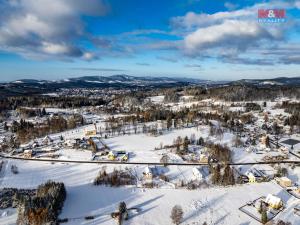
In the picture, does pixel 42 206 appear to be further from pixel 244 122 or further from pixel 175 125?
pixel 244 122

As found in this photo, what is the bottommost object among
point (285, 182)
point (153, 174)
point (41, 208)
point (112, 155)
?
point (153, 174)

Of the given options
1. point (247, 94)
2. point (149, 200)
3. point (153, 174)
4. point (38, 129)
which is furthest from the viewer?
point (247, 94)

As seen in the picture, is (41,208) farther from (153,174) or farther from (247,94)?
(247,94)

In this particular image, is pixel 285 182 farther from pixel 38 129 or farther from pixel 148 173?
pixel 38 129

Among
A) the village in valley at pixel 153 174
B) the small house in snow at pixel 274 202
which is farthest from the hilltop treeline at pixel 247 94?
the small house in snow at pixel 274 202

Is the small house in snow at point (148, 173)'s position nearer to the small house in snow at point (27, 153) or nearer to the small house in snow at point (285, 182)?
the small house in snow at point (285, 182)

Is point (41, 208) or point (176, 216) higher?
point (41, 208)

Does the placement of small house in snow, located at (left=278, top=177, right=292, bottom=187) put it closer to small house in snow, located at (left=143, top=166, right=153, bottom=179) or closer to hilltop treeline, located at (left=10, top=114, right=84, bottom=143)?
small house in snow, located at (left=143, top=166, right=153, bottom=179)

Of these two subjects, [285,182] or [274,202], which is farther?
[285,182]

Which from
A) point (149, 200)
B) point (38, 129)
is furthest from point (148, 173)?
point (38, 129)

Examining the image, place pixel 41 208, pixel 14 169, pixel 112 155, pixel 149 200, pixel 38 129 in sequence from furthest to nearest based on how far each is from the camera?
1. pixel 38 129
2. pixel 112 155
3. pixel 14 169
4. pixel 149 200
5. pixel 41 208

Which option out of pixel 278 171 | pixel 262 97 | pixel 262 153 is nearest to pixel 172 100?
pixel 262 97
